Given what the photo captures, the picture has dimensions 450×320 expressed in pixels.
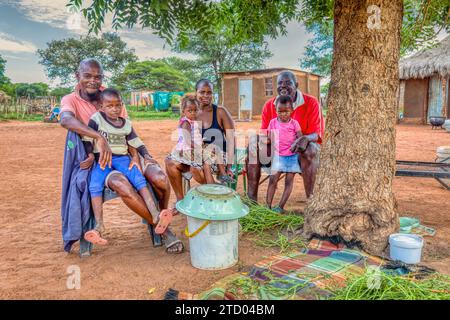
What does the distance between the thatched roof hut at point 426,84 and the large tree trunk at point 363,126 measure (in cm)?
1372

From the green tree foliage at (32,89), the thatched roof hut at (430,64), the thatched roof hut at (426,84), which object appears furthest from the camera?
the green tree foliage at (32,89)

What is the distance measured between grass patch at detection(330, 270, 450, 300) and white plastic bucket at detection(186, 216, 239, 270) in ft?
2.63

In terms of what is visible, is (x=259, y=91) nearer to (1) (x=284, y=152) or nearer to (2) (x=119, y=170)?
(1) (x=284, y=152)

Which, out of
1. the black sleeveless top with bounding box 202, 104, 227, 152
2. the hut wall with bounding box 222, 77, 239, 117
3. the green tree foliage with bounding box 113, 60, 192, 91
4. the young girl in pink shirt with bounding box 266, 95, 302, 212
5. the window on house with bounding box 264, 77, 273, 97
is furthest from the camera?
the green tree foliage with bounding box 113, 60, 192, 91

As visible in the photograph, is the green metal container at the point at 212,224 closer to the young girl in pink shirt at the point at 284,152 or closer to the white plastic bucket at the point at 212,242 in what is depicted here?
the white plastic bucket at the point at 212,242

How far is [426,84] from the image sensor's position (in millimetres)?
16047

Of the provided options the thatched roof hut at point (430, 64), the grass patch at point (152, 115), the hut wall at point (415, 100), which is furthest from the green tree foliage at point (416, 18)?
the grass patch at point (152, 115)

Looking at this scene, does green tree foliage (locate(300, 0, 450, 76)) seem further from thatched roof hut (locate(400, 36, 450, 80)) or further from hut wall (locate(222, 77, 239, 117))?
hut wall (locate(222, 77, 239, 117))

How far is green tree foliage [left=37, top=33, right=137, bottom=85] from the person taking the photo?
34188 millimetres

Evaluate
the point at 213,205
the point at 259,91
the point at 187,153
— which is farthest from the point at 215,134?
the point at 259,91

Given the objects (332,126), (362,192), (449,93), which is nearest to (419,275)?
(362,192)

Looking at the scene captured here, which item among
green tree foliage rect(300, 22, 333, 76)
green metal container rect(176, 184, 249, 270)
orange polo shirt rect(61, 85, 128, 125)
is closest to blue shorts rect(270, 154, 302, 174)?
green metal container rect(176, 184, 249, 270)

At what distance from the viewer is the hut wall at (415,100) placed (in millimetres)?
16156
